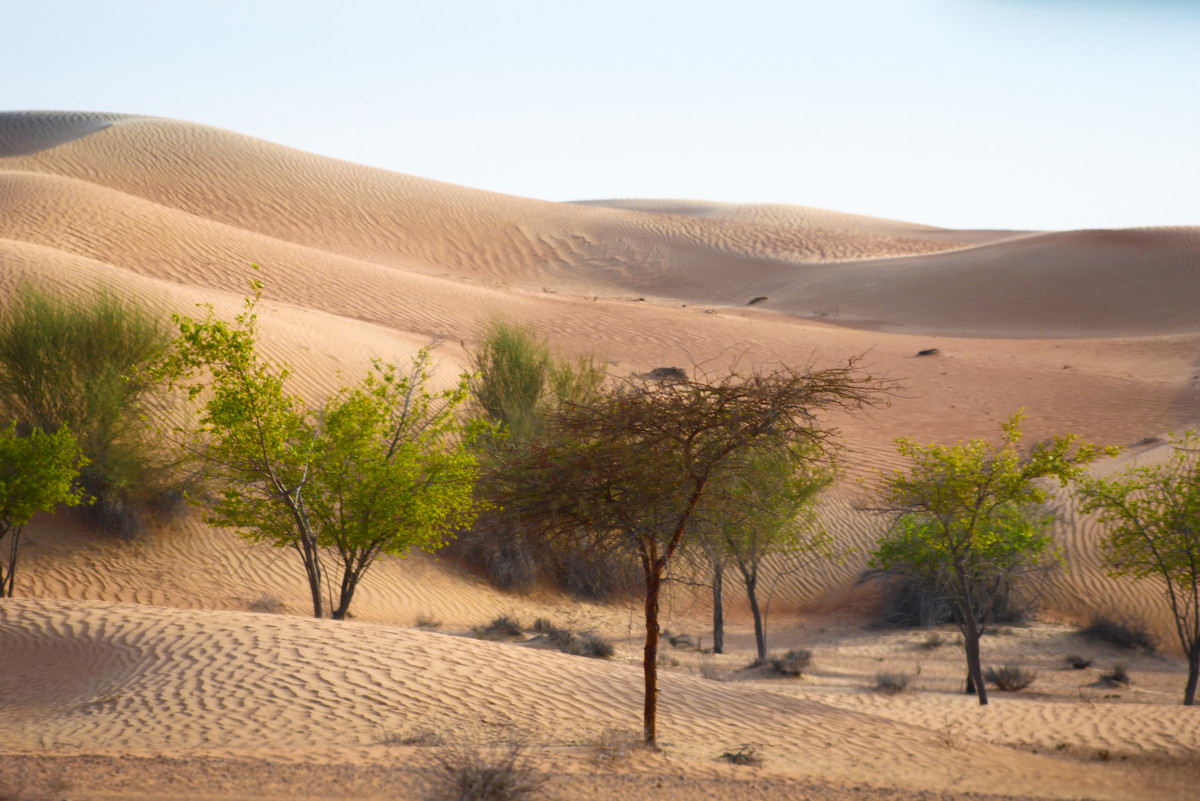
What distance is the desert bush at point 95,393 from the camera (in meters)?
16.2

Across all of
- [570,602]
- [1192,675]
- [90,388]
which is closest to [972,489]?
[1192,675]

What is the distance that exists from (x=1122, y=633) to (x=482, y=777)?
1615 centimetres

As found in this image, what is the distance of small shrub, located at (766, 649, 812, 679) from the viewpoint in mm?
14125

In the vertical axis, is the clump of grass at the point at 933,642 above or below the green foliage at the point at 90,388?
below

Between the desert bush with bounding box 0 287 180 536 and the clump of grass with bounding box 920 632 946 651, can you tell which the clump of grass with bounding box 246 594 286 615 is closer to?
the desert bush with bounding box 0 287 180 536

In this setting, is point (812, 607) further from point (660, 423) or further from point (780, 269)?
point (780, 269)

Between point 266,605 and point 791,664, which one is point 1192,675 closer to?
point 791,664

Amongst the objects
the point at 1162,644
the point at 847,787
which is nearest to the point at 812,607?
the point at 1162,644

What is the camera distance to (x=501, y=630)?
15.7 m

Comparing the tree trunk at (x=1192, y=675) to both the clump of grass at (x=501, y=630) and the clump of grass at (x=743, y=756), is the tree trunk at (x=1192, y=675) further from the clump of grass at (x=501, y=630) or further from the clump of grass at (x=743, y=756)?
the clump of grass at (x=501, y=630)

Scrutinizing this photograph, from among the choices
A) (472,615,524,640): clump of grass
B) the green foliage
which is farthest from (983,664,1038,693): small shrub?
the green foliage

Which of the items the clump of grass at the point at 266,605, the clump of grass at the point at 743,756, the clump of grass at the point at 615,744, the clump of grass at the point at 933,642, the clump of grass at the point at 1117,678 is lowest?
the clump of grass at the point at 933,642

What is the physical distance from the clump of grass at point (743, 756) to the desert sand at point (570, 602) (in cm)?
17

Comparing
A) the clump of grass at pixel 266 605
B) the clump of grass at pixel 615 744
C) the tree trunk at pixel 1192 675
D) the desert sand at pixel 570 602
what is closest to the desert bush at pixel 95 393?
Result: the desert sand at pixel 570 602
